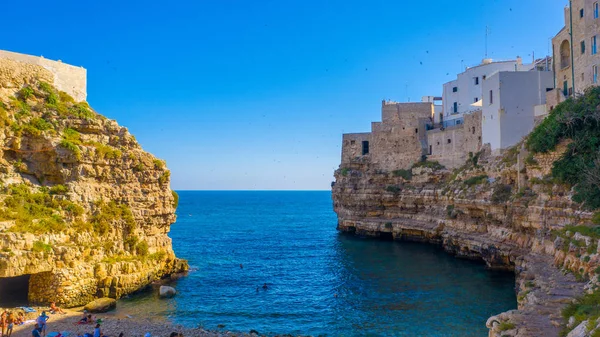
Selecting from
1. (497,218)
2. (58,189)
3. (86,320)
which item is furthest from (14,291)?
(497,218)

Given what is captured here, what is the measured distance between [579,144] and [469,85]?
28.9 metres

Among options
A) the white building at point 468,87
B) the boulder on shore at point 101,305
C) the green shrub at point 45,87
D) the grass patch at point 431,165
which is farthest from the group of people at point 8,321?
the white building at point 468,87


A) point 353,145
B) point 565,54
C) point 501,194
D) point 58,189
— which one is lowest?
point 501,194

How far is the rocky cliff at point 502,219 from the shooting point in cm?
1420

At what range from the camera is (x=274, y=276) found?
31484 mm

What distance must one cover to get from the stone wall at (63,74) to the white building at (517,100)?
105 ft

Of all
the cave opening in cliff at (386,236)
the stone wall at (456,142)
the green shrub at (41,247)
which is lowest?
the cave opening in cliff at (386,236)

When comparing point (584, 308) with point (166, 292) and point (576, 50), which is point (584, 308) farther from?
point (576, 50)

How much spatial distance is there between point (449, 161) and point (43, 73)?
1450 inches

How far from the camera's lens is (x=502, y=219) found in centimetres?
3197

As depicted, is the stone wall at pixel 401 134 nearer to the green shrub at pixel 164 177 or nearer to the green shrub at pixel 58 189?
the green shrub at pixel 164 177

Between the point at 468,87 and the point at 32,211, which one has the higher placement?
the point at 468,87

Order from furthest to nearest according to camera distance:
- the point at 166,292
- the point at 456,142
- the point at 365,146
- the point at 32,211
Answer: the point at 365,146, the point at 456,142, the point at 166,292, the point at 32,211

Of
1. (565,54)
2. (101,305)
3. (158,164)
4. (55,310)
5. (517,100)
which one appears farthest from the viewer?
(517,100)
